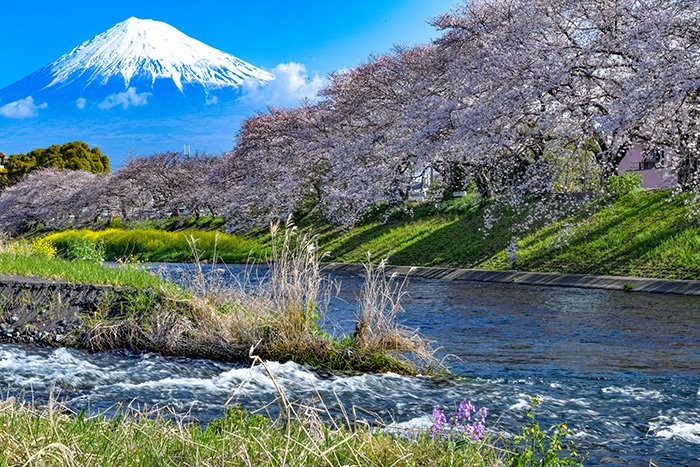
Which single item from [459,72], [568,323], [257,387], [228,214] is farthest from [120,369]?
[228,214]

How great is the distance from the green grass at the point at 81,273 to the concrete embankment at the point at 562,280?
5.14 metres

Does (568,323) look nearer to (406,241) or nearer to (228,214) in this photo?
(406,241)

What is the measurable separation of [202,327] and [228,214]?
34.0 meters

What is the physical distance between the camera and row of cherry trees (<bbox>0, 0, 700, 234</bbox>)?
17031 mm

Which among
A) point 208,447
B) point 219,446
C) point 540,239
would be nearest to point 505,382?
point 219,446

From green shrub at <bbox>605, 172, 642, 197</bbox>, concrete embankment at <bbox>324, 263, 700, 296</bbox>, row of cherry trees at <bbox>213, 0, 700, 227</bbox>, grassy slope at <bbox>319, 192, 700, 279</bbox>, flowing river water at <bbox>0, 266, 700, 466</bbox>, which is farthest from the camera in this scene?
green shrub at <bbox>605, 172, 642, 197</bbox>

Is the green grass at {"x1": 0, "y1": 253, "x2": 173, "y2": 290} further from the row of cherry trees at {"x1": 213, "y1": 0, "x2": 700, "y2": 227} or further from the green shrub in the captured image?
the green shrub

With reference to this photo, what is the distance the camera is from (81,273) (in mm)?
12883

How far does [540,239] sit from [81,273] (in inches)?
626

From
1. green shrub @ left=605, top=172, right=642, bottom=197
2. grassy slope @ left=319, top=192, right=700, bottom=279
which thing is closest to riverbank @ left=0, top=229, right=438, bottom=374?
grassy slope @ left=319, top=192, right=700, bottom=279

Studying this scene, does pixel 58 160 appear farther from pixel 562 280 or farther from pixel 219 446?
pixel 219 446

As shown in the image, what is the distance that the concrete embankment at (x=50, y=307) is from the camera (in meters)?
11.3

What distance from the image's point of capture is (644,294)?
17453 millimetres

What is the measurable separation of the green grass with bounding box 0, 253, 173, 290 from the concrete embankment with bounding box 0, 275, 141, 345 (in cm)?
37
